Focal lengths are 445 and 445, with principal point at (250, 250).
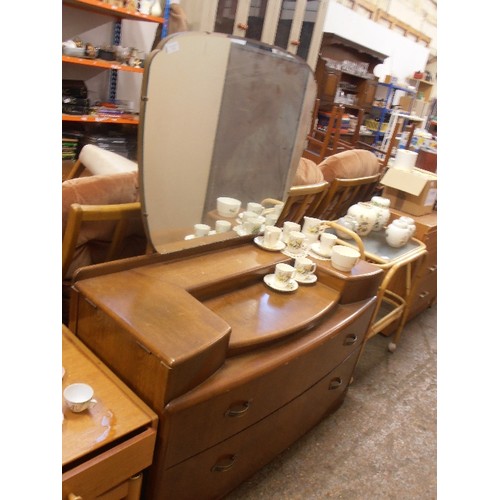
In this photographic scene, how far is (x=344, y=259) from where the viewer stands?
152 cm

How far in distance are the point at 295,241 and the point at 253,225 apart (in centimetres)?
17

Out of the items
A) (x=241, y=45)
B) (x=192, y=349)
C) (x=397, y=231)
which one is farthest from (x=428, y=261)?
(x=192, y=349)

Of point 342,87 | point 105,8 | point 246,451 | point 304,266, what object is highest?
point 105,8

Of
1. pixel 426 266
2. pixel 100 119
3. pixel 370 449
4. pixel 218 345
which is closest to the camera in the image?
pixel 218 345

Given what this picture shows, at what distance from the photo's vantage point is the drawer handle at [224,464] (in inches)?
46.5

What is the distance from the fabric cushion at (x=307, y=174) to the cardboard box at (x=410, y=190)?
1.50ft

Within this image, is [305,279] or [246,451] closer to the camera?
[246,451]

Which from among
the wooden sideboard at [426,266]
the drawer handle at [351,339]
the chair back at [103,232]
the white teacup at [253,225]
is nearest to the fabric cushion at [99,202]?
the chair back at [103,232]

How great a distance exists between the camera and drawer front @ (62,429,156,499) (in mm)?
802

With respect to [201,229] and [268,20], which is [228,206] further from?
[268,20]

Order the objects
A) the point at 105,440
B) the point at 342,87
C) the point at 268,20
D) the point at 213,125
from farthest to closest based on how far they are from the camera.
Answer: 1. the point at 342,87
2. the point at 268,20
3. the point at 213,125
4. the point at 105,440

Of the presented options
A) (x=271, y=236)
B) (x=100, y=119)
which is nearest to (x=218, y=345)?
(x=271, y=236)

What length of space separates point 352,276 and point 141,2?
2405 millimetres

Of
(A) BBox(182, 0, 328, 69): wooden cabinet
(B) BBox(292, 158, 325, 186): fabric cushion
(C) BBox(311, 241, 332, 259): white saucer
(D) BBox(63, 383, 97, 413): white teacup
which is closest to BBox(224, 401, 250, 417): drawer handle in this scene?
(D) BBox(63, 383, 97, 413): white teacup
